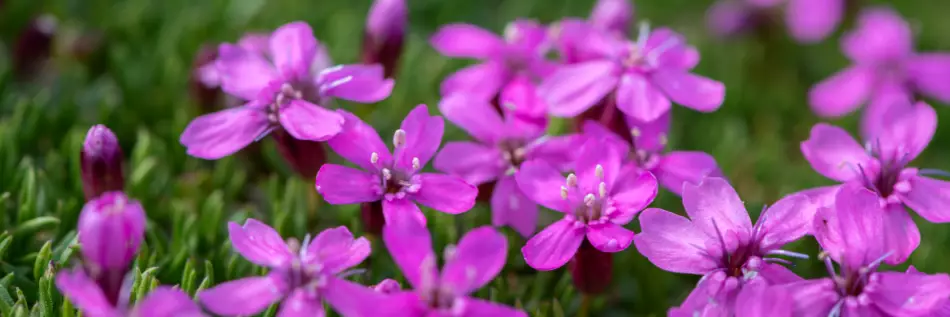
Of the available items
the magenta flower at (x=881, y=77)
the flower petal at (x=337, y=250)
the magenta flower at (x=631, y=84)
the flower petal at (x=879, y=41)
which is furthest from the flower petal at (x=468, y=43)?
the flower petal at (x=879, y=41)

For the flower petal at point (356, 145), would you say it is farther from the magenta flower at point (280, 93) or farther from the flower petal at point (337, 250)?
the flower petal at point (337, 250)

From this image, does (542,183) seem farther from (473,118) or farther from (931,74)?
(931,74)

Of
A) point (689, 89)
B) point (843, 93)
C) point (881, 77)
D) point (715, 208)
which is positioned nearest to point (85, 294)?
point (715, 208)

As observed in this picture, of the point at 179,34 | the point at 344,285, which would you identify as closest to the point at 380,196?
the point at 344,285

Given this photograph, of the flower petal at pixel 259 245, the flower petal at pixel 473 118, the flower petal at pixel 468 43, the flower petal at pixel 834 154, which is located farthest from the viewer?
the flower petal at pixel 468 43

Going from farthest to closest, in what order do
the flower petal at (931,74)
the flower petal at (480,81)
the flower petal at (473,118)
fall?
1. the flower petal at (931,74)
2. the flower petal at (480,81)
3. the flower petal at (473,118)

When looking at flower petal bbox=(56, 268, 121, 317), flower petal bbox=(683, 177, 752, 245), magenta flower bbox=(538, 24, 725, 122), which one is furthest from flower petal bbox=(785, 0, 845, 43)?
flower petal bbox=(56, 268, 121, 317)
